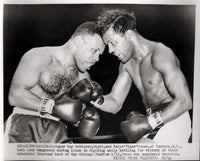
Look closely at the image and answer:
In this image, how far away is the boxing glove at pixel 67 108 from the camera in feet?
5.68

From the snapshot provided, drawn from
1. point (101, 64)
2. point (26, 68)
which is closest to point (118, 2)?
point (101, 64)

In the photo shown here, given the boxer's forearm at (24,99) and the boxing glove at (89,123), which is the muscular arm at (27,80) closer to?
the boxer's forearm at (24,99)

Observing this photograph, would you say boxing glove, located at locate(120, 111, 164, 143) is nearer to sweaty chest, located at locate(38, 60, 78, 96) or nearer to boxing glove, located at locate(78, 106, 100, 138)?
boxing glove, located at locate(78, 106, 100, 138)

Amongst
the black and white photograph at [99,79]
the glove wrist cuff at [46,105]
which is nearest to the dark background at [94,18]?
the black and white photograph at [99,79]

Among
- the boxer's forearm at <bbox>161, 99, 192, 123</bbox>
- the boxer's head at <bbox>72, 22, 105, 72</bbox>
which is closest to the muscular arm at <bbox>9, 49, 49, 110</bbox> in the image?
the boxer's head at <bbox>72, 22, 105, 72</bbox>

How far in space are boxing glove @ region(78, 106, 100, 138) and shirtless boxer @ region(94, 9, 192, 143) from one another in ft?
0.11

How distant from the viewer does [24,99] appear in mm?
1733

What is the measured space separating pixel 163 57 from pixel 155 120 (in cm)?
24

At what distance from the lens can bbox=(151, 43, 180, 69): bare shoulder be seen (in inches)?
68.0

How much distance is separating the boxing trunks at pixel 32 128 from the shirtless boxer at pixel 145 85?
0.57 ft

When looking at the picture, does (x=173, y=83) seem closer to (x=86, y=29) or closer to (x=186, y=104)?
(x=186, y=104)

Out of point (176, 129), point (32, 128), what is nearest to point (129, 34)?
point (176, 129)

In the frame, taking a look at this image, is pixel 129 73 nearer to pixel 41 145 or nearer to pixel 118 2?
pixel 118 2

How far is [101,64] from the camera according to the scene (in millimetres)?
1744
